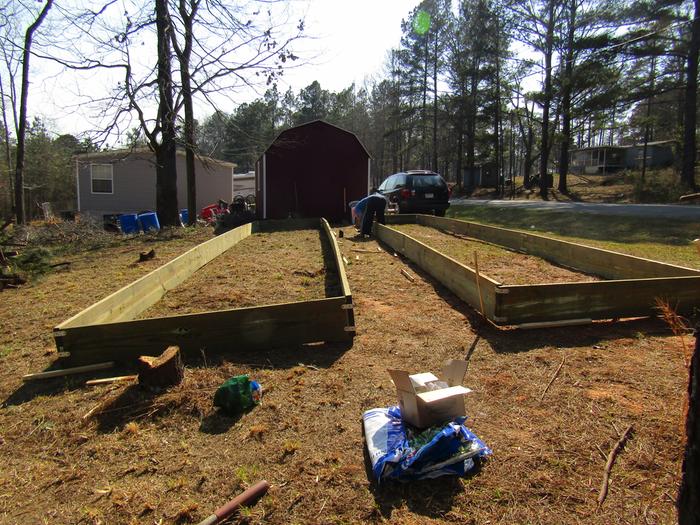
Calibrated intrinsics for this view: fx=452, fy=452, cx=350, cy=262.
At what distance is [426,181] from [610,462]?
14.0 metres

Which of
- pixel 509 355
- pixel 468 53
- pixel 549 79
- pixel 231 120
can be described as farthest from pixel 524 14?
pixel 509 355

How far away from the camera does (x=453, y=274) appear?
572 cm

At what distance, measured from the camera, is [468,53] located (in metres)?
34.9

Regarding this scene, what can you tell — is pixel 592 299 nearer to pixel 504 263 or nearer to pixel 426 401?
pixel 426 401

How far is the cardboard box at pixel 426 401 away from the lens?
99.5 inches

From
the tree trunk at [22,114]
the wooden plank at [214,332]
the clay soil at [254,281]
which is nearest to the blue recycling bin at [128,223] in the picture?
the tree trunk at [22,114]

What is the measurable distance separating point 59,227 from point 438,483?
14.8 meters

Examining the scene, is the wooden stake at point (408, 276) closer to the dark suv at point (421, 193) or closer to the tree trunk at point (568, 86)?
the dark suv at point (421, 193)

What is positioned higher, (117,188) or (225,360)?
(117,188)

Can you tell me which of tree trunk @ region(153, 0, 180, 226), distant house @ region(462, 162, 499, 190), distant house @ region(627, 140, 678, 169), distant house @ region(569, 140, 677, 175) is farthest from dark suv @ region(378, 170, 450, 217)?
distant house @ region(627, 140, 678, 169)

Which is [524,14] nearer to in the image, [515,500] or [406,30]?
[406,30]

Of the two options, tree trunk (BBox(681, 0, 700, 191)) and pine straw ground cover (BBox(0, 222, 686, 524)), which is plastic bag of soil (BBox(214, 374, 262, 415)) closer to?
pine straw ground cover (BBox(0, 222, 686, 524))

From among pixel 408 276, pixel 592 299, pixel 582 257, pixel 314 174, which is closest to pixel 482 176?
pixel 314 174

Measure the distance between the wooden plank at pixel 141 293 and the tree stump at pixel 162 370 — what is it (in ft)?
3.44
